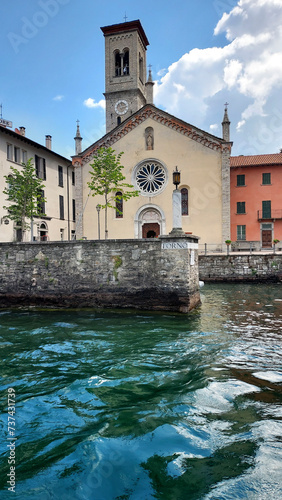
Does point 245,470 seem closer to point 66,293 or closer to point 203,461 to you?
point 203,461

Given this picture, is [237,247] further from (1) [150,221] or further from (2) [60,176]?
(2) [60,176]

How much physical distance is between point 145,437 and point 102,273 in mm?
7698

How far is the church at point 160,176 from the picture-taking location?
82.5 feet

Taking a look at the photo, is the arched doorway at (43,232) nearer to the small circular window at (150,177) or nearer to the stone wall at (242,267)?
the small circular window at (150,177)

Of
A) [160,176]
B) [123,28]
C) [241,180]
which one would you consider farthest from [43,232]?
[123,28]

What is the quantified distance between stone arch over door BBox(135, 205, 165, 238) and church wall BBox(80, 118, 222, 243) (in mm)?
263

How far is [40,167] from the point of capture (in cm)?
2695

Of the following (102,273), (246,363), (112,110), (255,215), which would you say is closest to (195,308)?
(102,273)

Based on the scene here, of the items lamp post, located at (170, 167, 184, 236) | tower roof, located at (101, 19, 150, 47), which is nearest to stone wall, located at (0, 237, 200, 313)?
lamp post, located at (170, 167, 184, 236)

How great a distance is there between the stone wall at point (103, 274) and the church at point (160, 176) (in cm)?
1300

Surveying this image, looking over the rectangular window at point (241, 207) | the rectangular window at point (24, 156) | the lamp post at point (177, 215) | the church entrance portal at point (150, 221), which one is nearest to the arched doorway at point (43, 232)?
the rectangular window at point (24, 156)

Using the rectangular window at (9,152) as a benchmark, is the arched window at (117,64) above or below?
above

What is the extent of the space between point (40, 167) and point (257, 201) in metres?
18.7

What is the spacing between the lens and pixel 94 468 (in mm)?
3033
